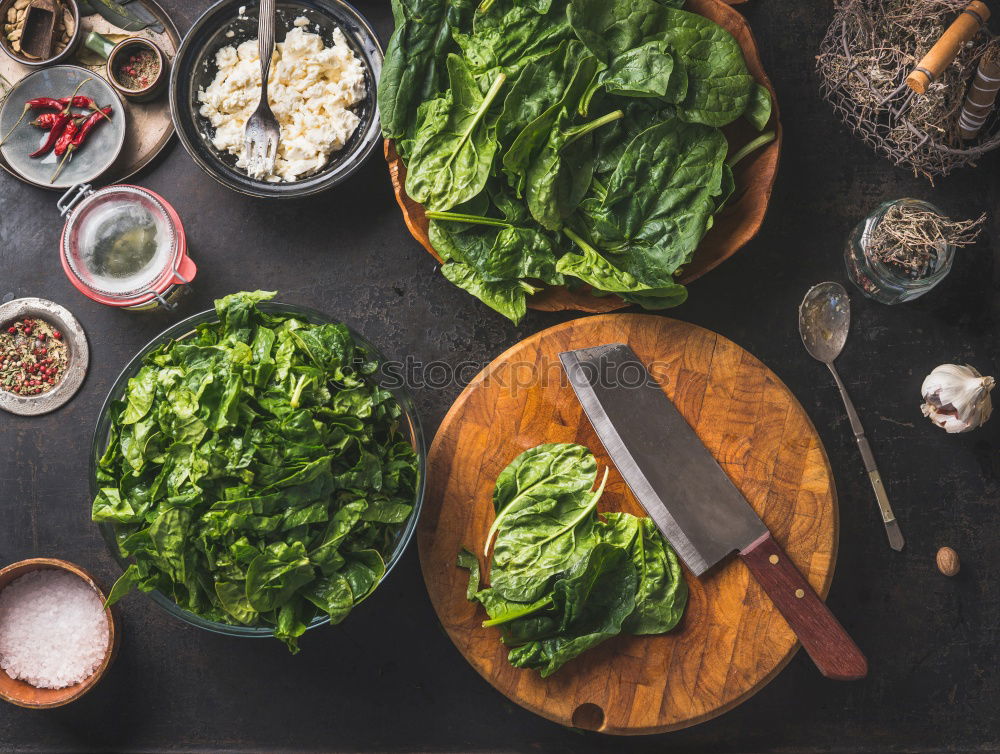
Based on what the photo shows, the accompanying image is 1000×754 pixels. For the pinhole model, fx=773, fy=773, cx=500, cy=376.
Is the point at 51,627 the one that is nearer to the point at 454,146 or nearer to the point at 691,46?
the point at 454,146

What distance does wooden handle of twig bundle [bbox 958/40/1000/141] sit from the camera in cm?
225

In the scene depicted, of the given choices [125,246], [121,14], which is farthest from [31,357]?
[121,14]

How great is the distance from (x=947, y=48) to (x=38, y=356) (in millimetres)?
2925

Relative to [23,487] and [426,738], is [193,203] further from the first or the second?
[426,738]

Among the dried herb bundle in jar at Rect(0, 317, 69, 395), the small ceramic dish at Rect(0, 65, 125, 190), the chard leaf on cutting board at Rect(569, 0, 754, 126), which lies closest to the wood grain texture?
the chard leaf on cutting board at Rect(569, 0, 754, 126)

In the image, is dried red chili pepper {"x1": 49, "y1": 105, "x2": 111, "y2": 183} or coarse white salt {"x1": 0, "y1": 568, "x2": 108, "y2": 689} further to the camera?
dried red chili pepper {"x1": 49, "y1": 105, "x2": 111, "y2": 183}

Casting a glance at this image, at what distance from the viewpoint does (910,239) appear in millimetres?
2396

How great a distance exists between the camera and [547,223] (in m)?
2.20

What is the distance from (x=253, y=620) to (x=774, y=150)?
1.95m

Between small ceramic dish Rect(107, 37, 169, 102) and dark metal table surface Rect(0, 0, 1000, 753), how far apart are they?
0.57 ft

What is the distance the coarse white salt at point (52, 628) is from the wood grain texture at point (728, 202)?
158cm

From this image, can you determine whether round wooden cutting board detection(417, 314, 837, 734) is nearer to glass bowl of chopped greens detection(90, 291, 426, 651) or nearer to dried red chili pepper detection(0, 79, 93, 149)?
glass bowl of chopped greens detection(90, 291, 426, 651)

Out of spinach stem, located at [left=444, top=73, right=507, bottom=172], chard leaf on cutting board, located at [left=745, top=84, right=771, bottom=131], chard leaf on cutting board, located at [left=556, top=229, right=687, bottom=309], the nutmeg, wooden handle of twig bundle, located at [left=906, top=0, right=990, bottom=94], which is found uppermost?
wooden handle of twig bundle, located at [left=906, top=0, right=990, bottom=94]

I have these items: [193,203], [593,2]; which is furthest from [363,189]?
[593,2]
